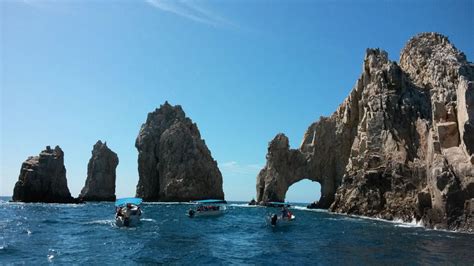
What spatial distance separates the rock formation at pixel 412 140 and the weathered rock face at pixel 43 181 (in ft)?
202

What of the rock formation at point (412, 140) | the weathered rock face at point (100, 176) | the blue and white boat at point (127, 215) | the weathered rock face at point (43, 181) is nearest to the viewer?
the rock formation at point (412, 140)

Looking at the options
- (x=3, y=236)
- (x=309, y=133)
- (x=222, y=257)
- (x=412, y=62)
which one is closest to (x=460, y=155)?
(x=222, y=257)

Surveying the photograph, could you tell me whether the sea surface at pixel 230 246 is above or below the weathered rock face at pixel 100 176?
below

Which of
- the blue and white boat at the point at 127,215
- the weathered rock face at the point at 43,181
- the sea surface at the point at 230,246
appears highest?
the weathered rock face at the point at 43,181

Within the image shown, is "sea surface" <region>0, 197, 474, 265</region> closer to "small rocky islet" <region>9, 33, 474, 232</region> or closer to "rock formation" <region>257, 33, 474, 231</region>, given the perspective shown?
"rock formation" <region>257, 33, 474, 231</region>

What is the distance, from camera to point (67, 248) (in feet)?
105

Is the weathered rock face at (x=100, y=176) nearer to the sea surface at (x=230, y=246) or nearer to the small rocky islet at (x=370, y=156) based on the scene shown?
the small rocky islet at (x=370, y=156)

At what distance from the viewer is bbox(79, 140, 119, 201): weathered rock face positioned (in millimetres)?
144250

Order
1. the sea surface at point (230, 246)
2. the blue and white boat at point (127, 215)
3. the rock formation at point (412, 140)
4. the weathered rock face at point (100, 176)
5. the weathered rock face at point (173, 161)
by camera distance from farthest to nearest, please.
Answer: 1. the weathered rock face at point (100, 176)
2. the weathered rock face at point (173, 161)
3. the blue and white boat at point (127, 215)
4. the rock formation at point (412, 140)
5. the sea surface at point (230, 246)

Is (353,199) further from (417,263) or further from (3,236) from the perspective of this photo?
(3,236)

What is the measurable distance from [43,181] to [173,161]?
Answer: 123 feet

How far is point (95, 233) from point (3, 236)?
26.4 feet

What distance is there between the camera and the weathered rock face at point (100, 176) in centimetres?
14425

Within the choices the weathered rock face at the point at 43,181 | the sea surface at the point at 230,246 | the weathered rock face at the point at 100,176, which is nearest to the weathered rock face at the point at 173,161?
the weathered rock face at the point at 100,176
